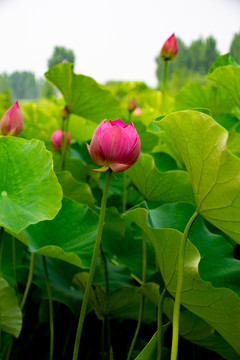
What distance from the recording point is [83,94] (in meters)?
0.90

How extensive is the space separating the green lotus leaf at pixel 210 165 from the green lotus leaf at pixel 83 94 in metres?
0.47

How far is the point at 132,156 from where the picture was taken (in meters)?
0.45

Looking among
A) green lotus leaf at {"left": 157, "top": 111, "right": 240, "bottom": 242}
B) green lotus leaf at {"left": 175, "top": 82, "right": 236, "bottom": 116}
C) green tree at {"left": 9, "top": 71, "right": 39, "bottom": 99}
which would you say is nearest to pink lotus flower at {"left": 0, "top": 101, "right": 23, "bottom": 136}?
green lotus leaf at {"left": 157, "top": 111, "right": 240, "bottom": 242}

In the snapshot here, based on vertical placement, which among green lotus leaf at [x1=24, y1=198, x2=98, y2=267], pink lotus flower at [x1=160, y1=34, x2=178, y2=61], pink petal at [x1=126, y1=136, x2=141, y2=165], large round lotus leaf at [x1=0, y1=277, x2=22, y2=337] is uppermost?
pink lotus flower at [x1=160, y1=34, x2=178, y2=61]

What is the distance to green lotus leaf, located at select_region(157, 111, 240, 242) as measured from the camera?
1.25 feet

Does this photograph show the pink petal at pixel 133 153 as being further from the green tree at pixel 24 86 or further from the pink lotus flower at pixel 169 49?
the green tree at pixel 24 86

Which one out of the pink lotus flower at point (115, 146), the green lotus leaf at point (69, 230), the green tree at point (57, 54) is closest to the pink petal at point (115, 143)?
the pink lotus flower at point (115, 146)

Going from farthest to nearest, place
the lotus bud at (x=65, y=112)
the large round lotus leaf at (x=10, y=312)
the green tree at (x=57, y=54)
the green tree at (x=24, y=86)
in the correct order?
1. the green tree at (x=24, y=86)
2. the green tree at (x=57, y=54)
3. the lotus bud at (x=65, y=112)
4. the large round lotus leaf at (x=10, y=312)

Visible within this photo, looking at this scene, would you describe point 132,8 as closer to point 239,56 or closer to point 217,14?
point 217,14

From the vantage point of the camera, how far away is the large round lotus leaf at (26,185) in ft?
1.51

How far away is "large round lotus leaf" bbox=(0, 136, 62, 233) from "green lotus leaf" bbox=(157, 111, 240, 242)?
17cm

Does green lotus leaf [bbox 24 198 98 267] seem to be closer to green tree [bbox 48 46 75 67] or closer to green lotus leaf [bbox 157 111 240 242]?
green lotus leaf [bbox 157 111 240 242]

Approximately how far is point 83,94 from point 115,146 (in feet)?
1.65

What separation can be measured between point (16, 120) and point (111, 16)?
5553cm
